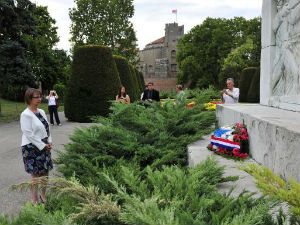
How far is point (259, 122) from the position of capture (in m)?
3.99

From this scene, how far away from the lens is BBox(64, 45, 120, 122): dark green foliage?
14.2 meters

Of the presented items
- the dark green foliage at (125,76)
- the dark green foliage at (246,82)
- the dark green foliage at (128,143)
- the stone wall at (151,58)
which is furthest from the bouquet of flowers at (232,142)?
the stone wall at (151,58)

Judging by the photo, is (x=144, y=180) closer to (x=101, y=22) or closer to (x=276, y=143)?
(x=276, y=143)

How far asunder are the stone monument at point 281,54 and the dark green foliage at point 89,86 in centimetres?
873

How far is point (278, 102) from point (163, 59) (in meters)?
58.7

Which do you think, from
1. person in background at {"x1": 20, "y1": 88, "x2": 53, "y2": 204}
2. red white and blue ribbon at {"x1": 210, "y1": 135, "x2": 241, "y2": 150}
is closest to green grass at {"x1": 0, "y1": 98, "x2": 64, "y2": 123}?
person in background at {"x1": 20, "y1": 88, "x2": 53, "y2": 204}

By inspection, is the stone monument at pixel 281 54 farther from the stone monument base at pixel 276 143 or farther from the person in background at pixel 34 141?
the person in background at pixel 34 141

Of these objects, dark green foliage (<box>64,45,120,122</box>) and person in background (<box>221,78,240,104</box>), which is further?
dark green foliage (<box>64,45,120,122</box>)

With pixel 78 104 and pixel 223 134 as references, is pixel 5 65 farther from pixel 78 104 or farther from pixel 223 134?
pixel 223 134

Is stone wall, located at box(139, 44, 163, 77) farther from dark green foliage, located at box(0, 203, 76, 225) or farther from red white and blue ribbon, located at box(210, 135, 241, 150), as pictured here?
dark green foliage, located at box(0, 203, 76, 225)

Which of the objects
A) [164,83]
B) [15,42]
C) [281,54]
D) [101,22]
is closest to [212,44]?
[101,22]

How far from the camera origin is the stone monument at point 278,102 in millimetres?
3146

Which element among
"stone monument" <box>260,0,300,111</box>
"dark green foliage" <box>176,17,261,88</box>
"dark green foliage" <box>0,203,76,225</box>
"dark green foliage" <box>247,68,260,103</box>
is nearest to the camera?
"dark green foliage" <box>0,203,76,225</box>

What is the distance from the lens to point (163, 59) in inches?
2514
